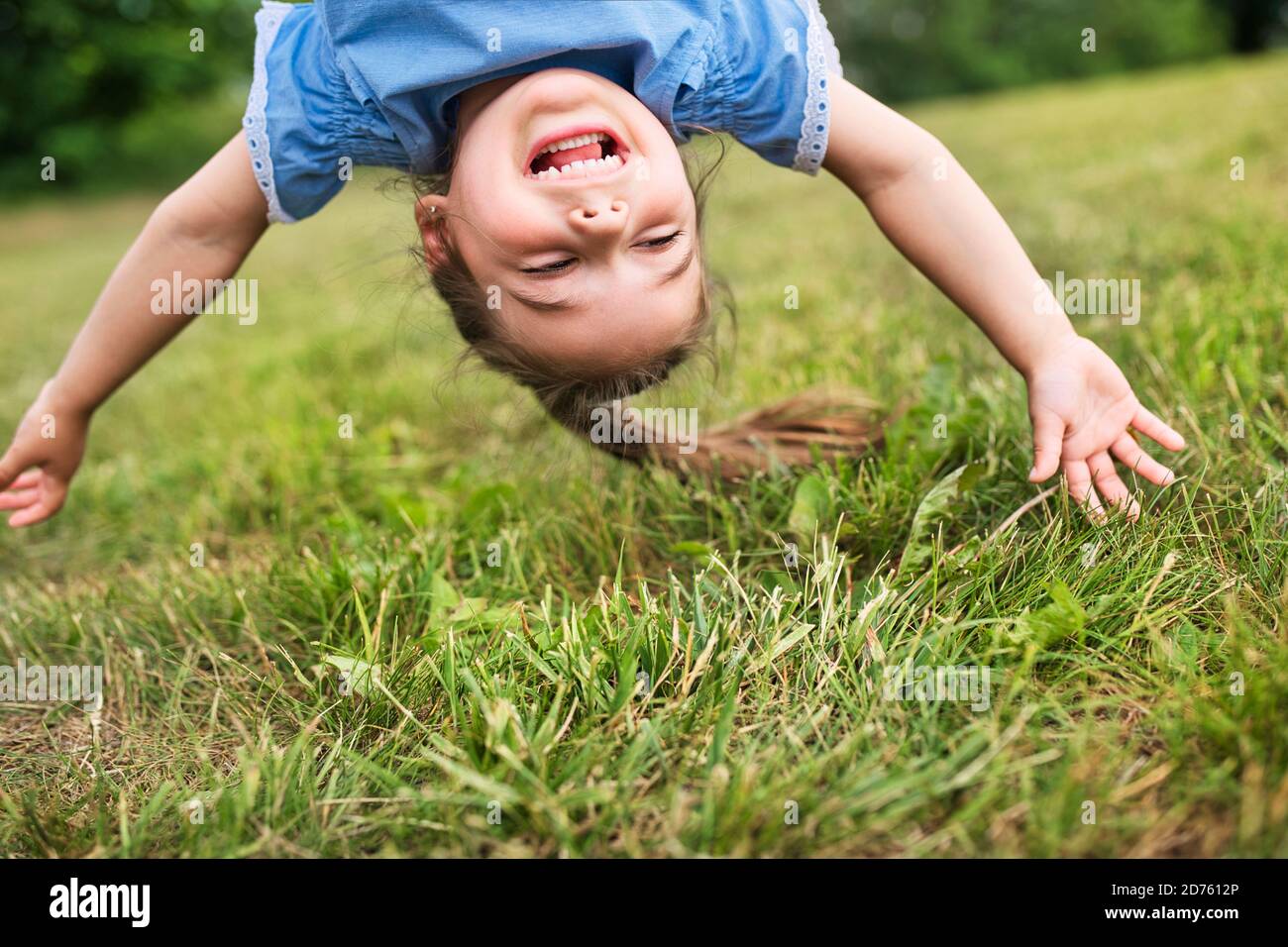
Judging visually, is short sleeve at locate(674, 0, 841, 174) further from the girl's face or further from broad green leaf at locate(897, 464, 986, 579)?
broad green leaf at locate(897, 464, 986, 579)

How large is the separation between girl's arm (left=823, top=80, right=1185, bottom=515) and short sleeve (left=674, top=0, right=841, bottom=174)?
5 centimetres

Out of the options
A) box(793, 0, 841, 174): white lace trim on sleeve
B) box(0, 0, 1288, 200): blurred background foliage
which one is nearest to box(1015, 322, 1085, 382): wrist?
box(793, 0, 841, 174): white lace trim on sleeve

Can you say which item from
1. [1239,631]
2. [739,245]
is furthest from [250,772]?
[739,245]

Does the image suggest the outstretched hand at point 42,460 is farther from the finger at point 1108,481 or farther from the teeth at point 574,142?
the finger at point 1108,481

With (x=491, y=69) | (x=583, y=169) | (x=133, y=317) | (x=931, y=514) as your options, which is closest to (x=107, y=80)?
(x=133, y=317)

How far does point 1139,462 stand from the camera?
1.83 m

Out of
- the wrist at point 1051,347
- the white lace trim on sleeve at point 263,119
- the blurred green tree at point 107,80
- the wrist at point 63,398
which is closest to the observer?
the wrist at point 1051,347

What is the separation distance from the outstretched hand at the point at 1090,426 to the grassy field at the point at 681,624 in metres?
0.08

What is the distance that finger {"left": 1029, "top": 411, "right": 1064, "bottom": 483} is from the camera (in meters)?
1.79

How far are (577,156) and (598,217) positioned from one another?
21 centimetres

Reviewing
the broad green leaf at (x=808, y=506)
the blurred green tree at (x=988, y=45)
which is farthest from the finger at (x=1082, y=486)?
the blurred green tree at (x=988, y=45)

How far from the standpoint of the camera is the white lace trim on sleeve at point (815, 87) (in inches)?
77.2

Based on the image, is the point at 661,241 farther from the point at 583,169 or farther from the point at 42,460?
the point at 42,460
